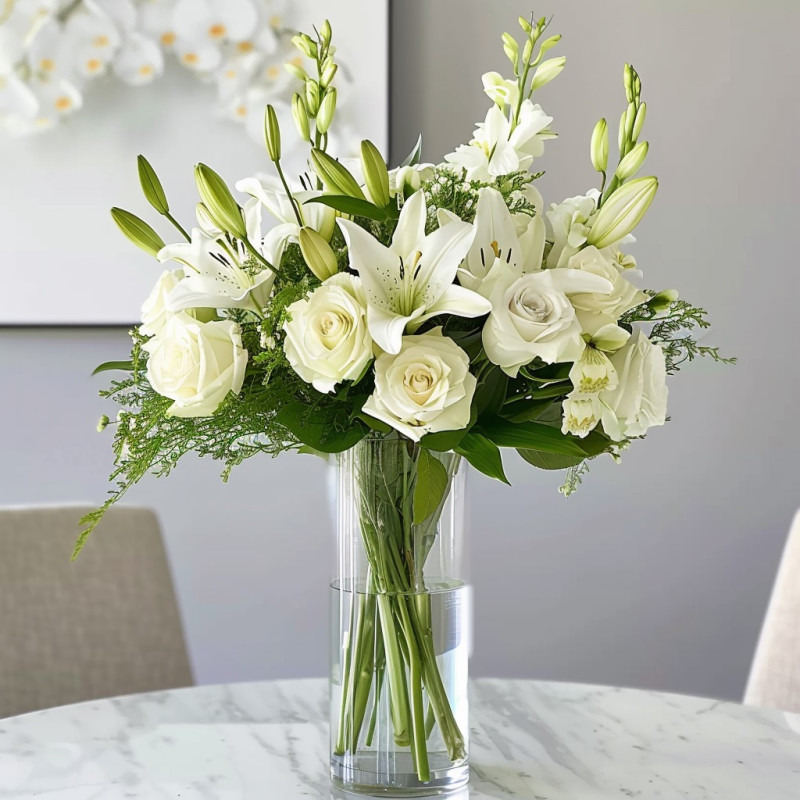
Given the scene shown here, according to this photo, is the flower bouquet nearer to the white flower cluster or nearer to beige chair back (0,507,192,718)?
beige chair back (0,507,192,718)

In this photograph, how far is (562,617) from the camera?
2.01 metres

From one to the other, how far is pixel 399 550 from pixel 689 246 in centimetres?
138

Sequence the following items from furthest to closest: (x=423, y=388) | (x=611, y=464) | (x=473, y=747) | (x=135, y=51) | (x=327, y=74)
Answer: (x=611, y=464) < (x=135, y=51) < (x=473, y=747) < (x=327, y=74) < (x=423, y=388)

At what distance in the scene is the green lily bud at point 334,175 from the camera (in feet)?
2.35

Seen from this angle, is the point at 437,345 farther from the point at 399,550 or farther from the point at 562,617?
the point at 562,617

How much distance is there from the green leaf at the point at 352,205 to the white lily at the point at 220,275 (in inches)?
2.6

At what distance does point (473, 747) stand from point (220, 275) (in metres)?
0.53

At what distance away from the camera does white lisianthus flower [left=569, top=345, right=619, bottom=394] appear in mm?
717

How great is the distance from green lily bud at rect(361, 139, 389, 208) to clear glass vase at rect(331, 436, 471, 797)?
0.18 metres

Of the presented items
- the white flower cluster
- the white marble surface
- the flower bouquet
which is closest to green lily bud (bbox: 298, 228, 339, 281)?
the flower bouquet

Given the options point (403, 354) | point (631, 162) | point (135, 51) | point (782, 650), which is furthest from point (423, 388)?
point (135, 51)

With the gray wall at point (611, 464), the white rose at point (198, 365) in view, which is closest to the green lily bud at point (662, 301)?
the white rose at point (198, 365)

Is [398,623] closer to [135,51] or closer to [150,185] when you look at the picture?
[150,185]

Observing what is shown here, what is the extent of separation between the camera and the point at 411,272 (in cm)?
71
